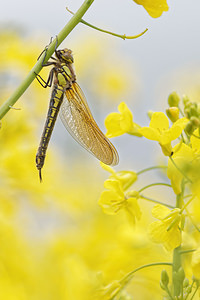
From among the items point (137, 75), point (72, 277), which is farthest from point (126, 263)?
point (137, 75)

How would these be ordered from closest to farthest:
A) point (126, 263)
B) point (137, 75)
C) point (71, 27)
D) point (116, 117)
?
point (71, 27) → point (116, 117) → point (126, 263) → point (137, 75)

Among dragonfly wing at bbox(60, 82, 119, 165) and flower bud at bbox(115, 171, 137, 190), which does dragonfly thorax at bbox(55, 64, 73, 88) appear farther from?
flower bud at bbox(115, 171, 137, 190)

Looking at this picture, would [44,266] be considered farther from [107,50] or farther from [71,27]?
[107,50]

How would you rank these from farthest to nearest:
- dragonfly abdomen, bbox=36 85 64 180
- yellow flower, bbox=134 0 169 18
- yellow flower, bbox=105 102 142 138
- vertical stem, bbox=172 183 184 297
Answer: dragonfly abdomen, bbox=36 85 64 180 < yellow flower, bbox=105 102 142 138 < vertical stem, bbox=172 183 184 297 < yellow flower, bbox=134 0 169 18

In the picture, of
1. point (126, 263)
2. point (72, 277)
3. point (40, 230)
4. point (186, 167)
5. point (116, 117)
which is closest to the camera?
point (186, 167)

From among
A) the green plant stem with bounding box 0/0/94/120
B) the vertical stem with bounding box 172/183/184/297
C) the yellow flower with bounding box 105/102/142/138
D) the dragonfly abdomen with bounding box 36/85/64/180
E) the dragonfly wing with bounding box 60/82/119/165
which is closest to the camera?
the green plant stem with bounding box 0/0/94/120

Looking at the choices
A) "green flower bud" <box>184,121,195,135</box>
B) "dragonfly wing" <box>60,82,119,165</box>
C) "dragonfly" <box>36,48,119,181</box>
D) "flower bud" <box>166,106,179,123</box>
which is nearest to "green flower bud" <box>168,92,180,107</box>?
"flower bud" <box>166,106,179,123</box>
